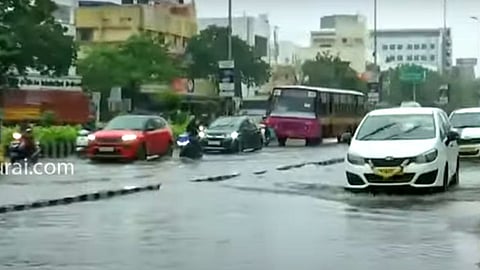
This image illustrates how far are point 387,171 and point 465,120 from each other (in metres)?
15.8

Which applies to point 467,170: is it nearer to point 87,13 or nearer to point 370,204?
point 370,204

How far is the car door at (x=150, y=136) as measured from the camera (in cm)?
3631

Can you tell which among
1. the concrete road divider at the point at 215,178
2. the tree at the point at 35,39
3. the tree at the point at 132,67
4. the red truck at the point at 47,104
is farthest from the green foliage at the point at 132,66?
the concrete road divider at the point at 215,178

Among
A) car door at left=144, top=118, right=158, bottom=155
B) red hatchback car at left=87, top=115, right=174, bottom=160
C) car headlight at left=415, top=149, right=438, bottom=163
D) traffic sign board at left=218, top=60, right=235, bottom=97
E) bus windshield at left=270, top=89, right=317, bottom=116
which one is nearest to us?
car headlight at left=415, top=149, right=438, bottom=163

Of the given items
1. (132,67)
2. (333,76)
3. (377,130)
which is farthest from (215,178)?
(333,76)

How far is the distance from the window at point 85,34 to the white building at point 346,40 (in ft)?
140

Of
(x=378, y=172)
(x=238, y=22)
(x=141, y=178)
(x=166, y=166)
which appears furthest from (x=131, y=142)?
(x=238, y=22)

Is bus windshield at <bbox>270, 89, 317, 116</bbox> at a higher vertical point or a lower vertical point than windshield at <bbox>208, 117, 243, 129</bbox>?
higher

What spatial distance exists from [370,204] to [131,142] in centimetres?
1692

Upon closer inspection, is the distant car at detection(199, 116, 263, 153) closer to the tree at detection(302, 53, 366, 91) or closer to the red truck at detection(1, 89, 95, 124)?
the red truck at detection(1, 89, 95, 124)

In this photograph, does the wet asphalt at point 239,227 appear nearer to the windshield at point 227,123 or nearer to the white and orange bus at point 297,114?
the windshield at point 227,123

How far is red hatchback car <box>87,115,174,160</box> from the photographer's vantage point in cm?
3528

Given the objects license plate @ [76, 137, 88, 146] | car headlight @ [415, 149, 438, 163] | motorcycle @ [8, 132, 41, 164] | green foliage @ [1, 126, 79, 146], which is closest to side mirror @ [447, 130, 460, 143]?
car headlight @ [415, 149, 438, 163]

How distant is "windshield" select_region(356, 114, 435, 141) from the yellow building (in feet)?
226
